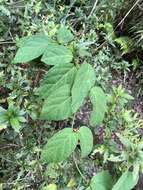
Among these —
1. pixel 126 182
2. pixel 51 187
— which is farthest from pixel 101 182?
pixel 51 187

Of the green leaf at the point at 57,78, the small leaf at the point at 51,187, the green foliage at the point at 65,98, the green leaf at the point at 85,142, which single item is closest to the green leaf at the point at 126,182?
the green foliage at the point at 65,98

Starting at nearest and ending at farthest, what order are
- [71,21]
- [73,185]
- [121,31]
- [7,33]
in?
[73,185] → [7,33] → [71,21] → [121,31]

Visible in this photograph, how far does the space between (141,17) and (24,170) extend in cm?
101

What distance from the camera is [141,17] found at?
218cm

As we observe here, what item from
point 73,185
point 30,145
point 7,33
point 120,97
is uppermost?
point 7,33

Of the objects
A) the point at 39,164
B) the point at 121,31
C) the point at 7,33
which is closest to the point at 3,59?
the point at 7,33

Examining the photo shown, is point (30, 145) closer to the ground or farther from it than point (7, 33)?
closer to the ground

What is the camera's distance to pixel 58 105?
1482 millimetres

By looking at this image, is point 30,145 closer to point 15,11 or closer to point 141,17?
point 15,11

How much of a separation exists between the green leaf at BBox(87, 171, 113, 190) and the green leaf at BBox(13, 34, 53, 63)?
0.49 meters

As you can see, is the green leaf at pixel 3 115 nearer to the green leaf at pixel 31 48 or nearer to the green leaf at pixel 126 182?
the green leaf at pixel 31 48

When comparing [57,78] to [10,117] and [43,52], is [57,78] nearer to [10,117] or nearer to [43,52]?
[43,52]

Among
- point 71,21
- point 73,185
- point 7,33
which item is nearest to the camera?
point 73,185

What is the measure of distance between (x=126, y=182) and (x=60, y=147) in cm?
28
